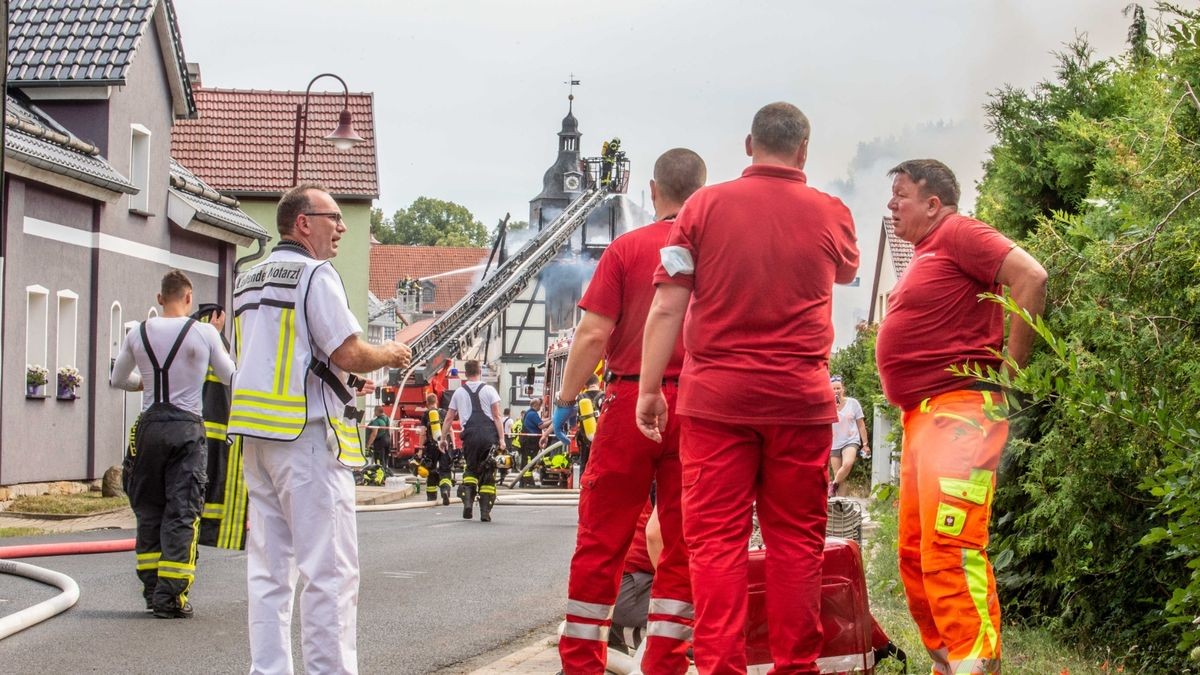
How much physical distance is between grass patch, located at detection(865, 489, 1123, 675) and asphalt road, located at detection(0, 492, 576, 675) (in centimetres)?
198

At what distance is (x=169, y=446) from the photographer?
9.75m

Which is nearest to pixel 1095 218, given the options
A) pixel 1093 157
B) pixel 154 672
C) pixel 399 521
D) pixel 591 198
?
pixel 1093 157

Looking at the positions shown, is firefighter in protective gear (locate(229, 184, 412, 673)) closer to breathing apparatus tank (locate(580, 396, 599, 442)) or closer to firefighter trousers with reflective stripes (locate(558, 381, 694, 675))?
firefighter trousers with reflective stripes (locate(558, 381, 694, 675))

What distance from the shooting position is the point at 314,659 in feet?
19.0

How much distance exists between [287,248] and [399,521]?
14.3 m

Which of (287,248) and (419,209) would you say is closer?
(287,248)

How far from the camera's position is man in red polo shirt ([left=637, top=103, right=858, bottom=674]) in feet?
18.2

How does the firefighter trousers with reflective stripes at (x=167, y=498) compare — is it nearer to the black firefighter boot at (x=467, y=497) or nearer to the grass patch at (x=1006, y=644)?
the grass patch at (x=1006, y=644)

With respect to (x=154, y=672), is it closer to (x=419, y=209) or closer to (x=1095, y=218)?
(x=1095, y=218)

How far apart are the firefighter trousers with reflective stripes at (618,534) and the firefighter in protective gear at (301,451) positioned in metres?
0.85

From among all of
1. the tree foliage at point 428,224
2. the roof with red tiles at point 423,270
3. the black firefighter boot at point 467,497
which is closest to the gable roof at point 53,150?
the black firefighter boot at point 467,497

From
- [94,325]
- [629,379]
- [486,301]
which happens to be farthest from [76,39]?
[486,301]

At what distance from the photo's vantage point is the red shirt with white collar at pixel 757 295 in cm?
567

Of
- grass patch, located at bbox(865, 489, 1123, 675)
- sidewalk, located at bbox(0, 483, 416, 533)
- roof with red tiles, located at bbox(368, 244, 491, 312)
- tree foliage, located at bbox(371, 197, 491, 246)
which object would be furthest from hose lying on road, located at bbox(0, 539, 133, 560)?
tree foliage, located at bbox(371, 197, 491, 246)
